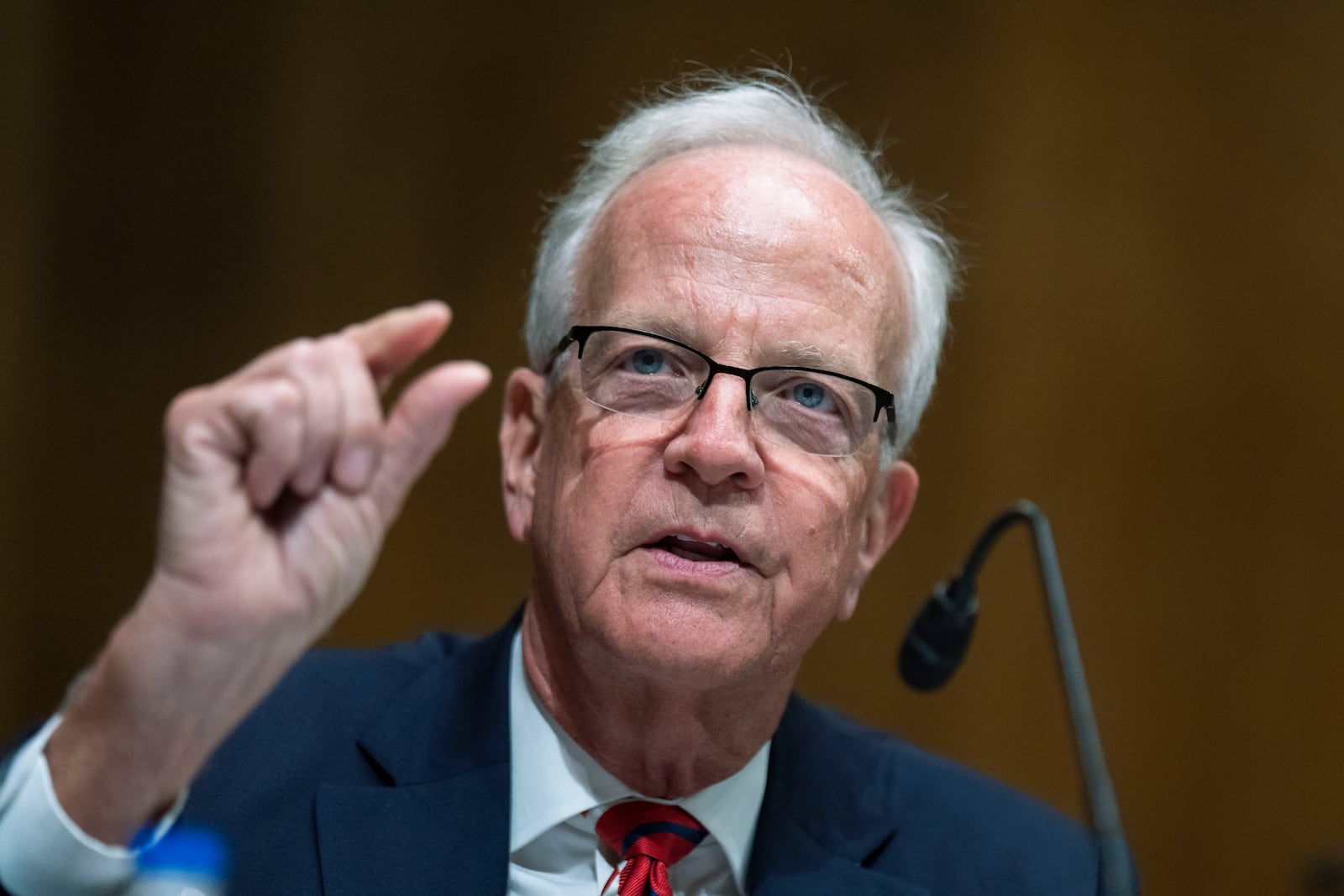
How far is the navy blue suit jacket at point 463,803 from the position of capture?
5.46 feet

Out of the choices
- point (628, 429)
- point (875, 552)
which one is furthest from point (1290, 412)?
point (628, 429)

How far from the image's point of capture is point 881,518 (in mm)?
2059

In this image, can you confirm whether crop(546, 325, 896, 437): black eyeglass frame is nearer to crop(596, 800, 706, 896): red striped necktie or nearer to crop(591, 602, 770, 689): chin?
crop(591, 602, 770, 689): chin

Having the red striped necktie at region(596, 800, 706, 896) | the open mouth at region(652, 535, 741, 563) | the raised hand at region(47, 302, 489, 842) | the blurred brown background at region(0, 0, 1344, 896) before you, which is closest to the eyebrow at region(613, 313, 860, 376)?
the open mouth at region(652, 535, 741, 563)

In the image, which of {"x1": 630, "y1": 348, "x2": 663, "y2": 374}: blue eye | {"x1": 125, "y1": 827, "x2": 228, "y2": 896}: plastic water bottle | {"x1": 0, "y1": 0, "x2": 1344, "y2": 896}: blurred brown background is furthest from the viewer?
{"x1": 0, "y1": 0, "x2": 1344, "y2": 896}: blurred brown background

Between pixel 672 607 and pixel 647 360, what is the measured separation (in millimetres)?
350

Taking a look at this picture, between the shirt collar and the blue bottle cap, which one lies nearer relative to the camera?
the blue bottle cap

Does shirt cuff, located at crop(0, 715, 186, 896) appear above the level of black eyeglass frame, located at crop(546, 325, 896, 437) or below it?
below

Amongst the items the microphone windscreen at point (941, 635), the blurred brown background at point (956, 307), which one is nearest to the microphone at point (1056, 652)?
the microphone windscreen at point (941, 635)

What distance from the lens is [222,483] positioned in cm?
117

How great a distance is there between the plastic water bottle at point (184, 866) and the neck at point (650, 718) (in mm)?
497

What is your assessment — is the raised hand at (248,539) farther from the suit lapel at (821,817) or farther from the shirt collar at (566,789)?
the suit lapel at (821,817)

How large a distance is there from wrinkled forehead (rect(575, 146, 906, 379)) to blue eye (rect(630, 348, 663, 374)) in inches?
2.2

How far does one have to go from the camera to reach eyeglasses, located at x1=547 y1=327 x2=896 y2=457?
174cm
